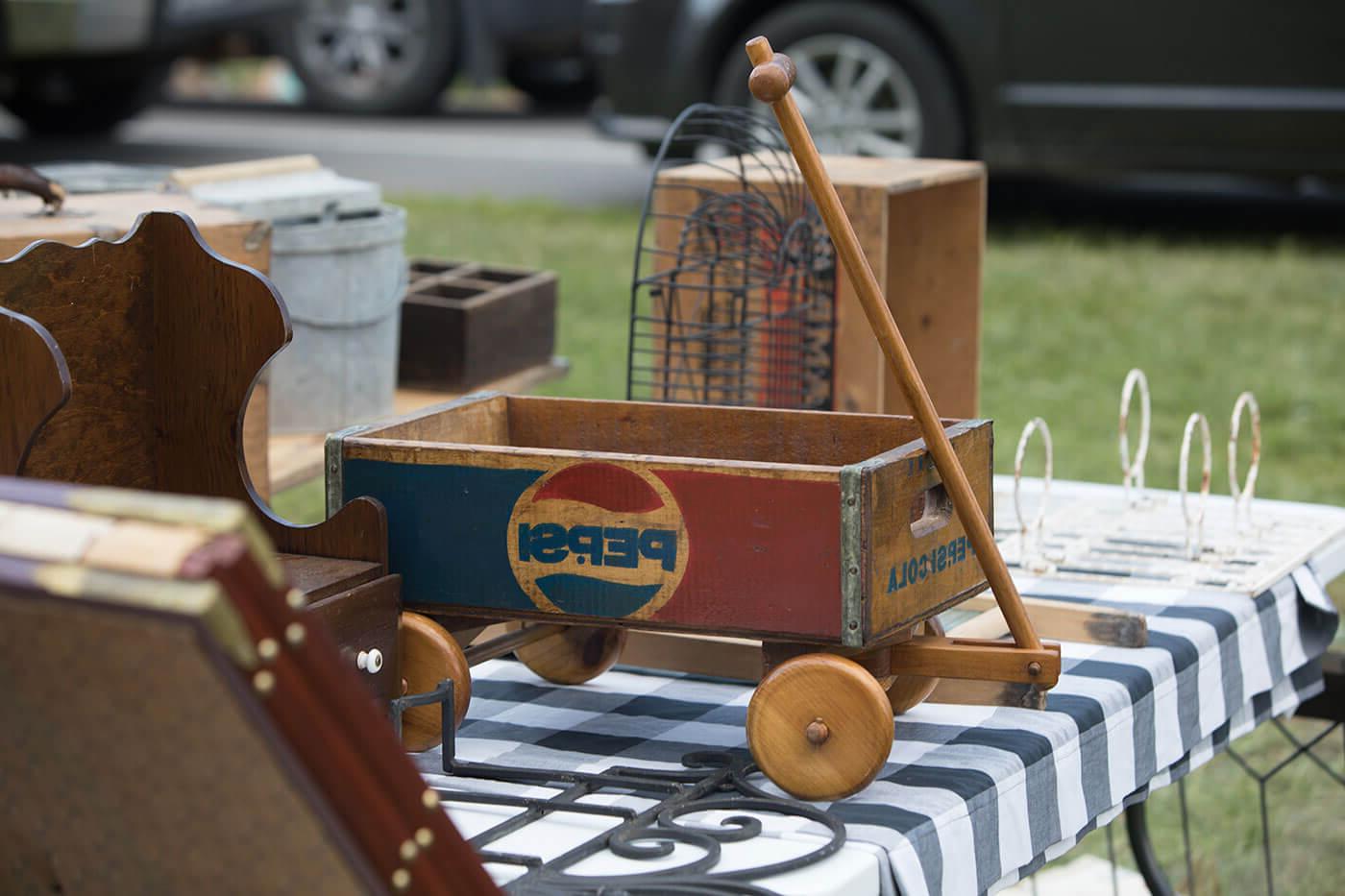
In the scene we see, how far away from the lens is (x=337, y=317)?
8.27ft

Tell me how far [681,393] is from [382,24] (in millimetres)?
7136

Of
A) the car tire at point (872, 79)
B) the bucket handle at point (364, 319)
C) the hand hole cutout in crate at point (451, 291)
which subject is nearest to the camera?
the bucket handle at point (364, 319)

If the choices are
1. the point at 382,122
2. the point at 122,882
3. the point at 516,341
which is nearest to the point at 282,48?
the point at 382,122

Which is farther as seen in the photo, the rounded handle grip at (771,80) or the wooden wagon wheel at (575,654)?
the wooden wagon wheel at (575,654)

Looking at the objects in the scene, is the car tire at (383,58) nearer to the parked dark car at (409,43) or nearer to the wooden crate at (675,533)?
the parked dark car at (409,43)

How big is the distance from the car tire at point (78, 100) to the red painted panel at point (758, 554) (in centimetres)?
818

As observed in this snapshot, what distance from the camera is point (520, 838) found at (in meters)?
1.38

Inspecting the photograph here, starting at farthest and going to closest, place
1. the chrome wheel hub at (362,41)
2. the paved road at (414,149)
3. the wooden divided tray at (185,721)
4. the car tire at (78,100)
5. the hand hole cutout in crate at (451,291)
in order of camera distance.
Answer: the chrome wheel hub at (362,41), the car tire at (78,100), the paved road at (414,149), the hand hole cutout in crate at (451,291), the wooden divided tray at (185,721)

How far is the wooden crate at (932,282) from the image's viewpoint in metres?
2.62

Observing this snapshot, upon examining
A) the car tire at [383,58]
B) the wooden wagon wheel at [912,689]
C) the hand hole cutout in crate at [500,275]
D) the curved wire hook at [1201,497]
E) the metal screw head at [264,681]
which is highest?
the car tire at [383,58]

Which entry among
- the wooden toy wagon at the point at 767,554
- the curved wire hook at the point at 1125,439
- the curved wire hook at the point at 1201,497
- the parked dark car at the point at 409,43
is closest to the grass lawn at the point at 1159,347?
the curved wire hook at the point at 1125,439

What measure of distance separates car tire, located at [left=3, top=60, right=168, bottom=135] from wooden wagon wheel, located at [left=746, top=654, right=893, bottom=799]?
8.24 m

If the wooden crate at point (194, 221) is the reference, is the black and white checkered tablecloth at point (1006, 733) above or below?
below

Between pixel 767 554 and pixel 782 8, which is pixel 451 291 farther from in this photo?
pixel 782 8
